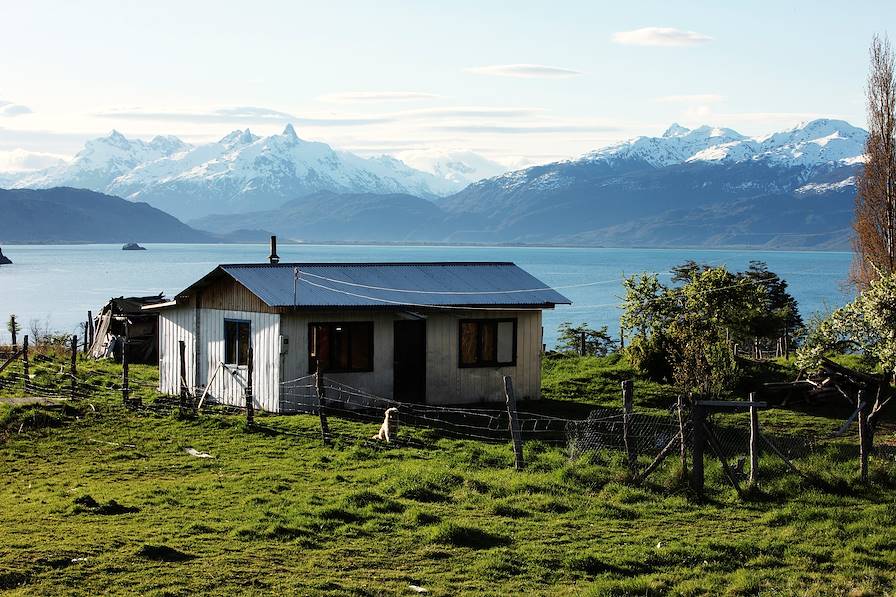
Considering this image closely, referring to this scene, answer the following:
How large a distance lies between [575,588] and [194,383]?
68.3ft

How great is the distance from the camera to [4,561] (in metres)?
14.0

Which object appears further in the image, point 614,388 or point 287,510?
point 614,388

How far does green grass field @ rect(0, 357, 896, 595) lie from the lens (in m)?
13.8

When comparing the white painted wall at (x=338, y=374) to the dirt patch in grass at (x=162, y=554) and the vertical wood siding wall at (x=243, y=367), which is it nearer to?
the vertical wood siding wall at (x=243, y=367)

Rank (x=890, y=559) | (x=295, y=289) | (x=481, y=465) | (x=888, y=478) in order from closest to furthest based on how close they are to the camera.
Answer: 1. (x=890, y=559)
2. (x=888, y=478)
3. (x=481, y=465)
4. (x=295, y=289)

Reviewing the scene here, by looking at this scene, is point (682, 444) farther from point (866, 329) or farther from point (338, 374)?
point (338, 374)

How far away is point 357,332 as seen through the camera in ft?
101

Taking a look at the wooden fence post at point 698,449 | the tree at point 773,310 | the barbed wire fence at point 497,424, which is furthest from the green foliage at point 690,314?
the wooden fence post at point 698,449

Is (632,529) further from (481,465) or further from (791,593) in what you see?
(481,465)

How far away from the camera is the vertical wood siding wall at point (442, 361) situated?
2986 cm

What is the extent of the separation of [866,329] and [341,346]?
1328 centimetres

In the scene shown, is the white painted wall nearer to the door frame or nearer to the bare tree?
the door frame

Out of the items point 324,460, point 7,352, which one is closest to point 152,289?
point 7,352

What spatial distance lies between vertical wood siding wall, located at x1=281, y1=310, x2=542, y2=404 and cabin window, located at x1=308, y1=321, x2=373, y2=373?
0.16 meters
